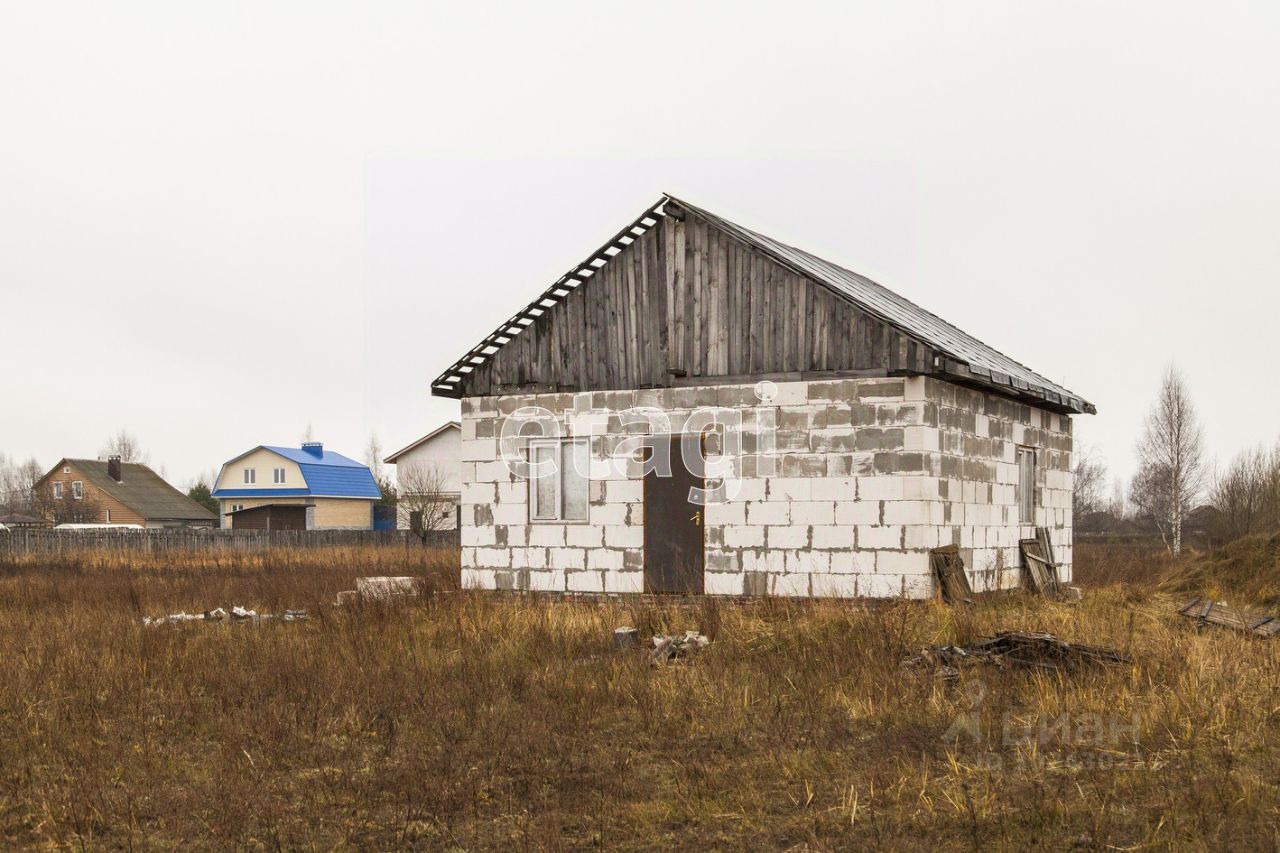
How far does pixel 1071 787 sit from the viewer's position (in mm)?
6957

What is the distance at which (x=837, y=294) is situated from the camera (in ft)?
51.3

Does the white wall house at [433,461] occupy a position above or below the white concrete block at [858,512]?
above

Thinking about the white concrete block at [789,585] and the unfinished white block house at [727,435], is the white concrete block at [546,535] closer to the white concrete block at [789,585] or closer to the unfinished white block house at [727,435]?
the unfinished white block house at [727,435]

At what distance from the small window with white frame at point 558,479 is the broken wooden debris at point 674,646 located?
4958 millimetres

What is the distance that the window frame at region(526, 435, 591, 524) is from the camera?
1731cm

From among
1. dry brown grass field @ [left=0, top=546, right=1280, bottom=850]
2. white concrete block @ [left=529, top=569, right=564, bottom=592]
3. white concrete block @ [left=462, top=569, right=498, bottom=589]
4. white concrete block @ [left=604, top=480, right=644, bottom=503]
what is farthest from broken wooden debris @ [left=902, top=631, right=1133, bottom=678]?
white concrete block @ [left=462, top=569, right=498, bottom=589]

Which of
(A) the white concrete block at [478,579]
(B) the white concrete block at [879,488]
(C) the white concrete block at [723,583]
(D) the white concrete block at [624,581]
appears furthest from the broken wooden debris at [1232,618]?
(A) the white concrete block at [478,579]

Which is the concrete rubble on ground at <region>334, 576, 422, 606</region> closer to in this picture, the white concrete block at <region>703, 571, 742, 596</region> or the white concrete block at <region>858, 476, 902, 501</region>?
the white concrete block at <region>703, 571, 742, 596</region>

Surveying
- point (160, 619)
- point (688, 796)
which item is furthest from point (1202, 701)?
point (160, 619)

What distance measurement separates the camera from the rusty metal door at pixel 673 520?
53.7 ft

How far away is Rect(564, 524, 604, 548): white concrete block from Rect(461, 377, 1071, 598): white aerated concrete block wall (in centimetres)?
2

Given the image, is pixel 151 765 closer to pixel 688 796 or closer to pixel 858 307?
pixel 688 796

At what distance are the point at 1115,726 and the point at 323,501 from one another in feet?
189


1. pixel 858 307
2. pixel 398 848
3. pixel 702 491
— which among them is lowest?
pixel 398 848
